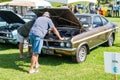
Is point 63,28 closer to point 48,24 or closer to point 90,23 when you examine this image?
point 90,23

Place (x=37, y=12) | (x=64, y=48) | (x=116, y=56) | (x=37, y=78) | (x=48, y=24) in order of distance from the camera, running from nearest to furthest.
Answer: (x=116, y=56) < (x=37, y=78) < (x=48, y=24) < (x=64, y=48) < (x=37, y=12)

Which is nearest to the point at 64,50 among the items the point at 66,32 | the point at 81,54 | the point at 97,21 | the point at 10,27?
the point at 81,54

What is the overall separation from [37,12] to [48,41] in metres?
1.45

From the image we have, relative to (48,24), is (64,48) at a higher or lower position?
lower

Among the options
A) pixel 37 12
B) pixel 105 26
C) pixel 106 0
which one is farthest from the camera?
pixel 106 0

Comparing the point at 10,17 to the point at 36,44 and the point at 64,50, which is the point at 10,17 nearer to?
the point at 64,50

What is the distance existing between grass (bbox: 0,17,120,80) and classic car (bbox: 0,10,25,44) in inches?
32.3

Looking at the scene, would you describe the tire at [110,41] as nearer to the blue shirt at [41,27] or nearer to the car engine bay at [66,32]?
the car engine bay at [66,32]

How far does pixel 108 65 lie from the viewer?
5.04 metres

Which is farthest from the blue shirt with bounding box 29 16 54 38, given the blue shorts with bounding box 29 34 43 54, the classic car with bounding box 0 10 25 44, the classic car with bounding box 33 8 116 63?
the classic car with bounding box 0 10 25 44

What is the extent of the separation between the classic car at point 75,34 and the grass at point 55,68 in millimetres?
384

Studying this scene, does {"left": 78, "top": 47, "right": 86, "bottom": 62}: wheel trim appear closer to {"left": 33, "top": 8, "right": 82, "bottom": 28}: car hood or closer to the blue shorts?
{"left": 33, "top": 8, "right": 82, "bottom": 28}: car hood

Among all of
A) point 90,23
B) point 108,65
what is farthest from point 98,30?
point 108,65

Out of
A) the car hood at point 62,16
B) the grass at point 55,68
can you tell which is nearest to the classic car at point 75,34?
the car hood at point 62,16
